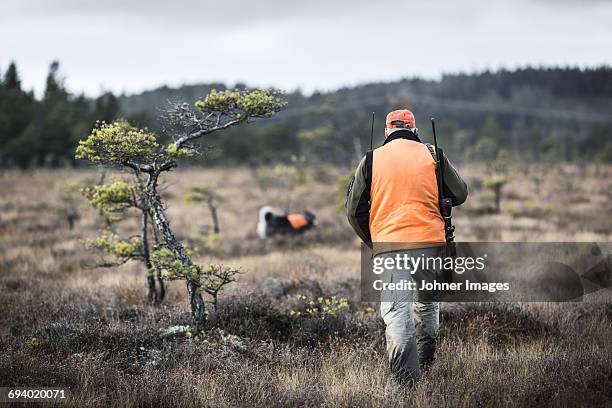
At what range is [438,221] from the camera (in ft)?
12.1

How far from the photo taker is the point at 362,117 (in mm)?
69125

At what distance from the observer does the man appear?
3.58m

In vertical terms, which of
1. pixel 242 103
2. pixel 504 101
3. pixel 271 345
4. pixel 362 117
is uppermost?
pixel 504 101

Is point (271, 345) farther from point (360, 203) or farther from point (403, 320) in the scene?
point (360, 203)

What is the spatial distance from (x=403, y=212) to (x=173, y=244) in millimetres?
2570

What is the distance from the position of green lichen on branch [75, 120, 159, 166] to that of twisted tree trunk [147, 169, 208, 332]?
31 centimetres

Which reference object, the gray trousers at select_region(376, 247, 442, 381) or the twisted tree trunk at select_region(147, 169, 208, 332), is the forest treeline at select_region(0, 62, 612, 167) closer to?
the twisted tree trunk at select_region(147, 169, 208, 332)

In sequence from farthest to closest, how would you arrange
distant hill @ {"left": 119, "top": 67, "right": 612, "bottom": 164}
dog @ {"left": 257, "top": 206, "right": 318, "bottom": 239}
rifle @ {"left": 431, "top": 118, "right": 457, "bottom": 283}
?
distant hill @ {"left": 119, "top": 67, "right": 612, "bottom": 164}, dog @ {"left": 257, "top": 206, "right": 318, "bottom": 239}, rifle @ {"left": 431, "top": 118, "right": 457, "bottom": 283}

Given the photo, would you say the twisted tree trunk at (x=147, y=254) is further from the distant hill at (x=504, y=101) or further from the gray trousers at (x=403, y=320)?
→ the distant hill at (x=504, y=101)

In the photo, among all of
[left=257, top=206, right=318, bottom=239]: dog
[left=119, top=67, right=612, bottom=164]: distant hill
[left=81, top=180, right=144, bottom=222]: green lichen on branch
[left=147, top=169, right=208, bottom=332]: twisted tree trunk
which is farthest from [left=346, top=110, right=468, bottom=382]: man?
[left=119, top=67, right=612, bottom=164]: distant hill

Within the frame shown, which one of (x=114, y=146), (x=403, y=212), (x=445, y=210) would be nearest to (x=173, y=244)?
(x=114, y=146)

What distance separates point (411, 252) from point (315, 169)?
25.3 meters

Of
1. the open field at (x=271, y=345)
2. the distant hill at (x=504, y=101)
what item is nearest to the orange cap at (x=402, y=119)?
the open field at (x=271, y=345)

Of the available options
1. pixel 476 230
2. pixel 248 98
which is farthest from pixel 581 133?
pixel 248 98
